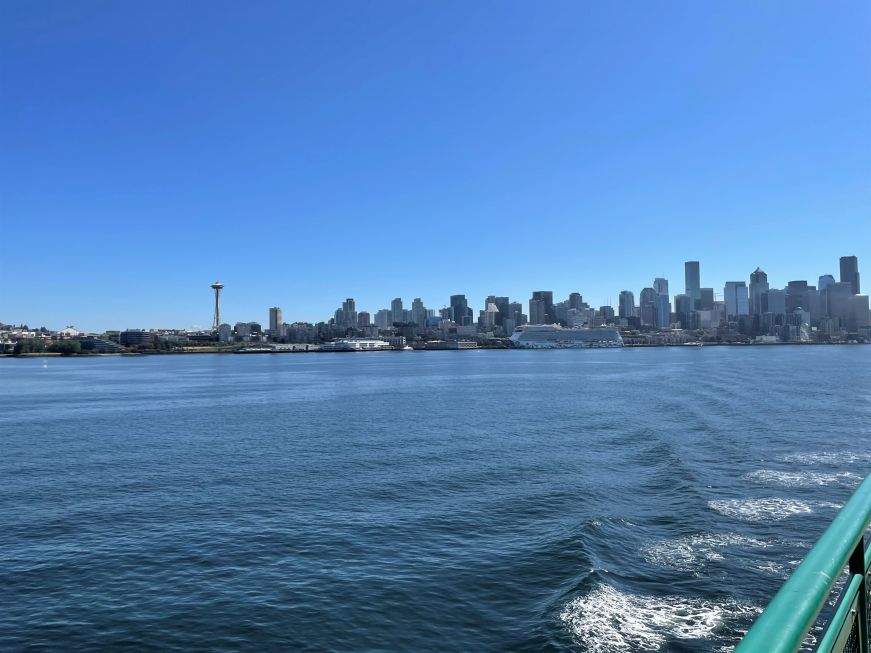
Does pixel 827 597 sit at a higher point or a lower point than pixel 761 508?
higher

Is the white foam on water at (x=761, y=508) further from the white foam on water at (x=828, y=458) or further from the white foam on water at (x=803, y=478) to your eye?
the white foam on water at (x=828, y=458)

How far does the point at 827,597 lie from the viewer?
1.62 m

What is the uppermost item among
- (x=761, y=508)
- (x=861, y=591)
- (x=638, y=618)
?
(x=861, y=591)

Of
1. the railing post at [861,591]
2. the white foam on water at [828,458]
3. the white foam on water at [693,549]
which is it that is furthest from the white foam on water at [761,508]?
the railing post at [861,591]

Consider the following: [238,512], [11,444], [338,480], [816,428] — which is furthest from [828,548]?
[11,444]

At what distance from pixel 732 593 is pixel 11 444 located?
35285 millimetres

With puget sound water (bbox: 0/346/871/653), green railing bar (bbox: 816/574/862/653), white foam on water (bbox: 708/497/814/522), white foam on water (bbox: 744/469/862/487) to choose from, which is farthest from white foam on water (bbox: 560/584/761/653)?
white foam on water (bbox: 744/469/862/487)

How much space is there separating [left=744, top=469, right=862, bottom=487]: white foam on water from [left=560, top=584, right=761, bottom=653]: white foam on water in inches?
436

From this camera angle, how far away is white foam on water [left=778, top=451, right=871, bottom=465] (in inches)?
1008

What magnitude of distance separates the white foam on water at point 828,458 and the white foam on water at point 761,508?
6.73m

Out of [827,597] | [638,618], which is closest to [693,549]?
[638,618]

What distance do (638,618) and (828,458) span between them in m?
18.4

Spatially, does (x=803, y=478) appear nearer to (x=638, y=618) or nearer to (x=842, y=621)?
(x=638, y=618)

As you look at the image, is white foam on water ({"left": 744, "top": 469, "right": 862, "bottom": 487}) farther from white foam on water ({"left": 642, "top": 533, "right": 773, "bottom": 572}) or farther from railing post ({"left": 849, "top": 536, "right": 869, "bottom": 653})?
railing post ({"left": 849, "top": 536, "right": 869, "bottom": 653})
